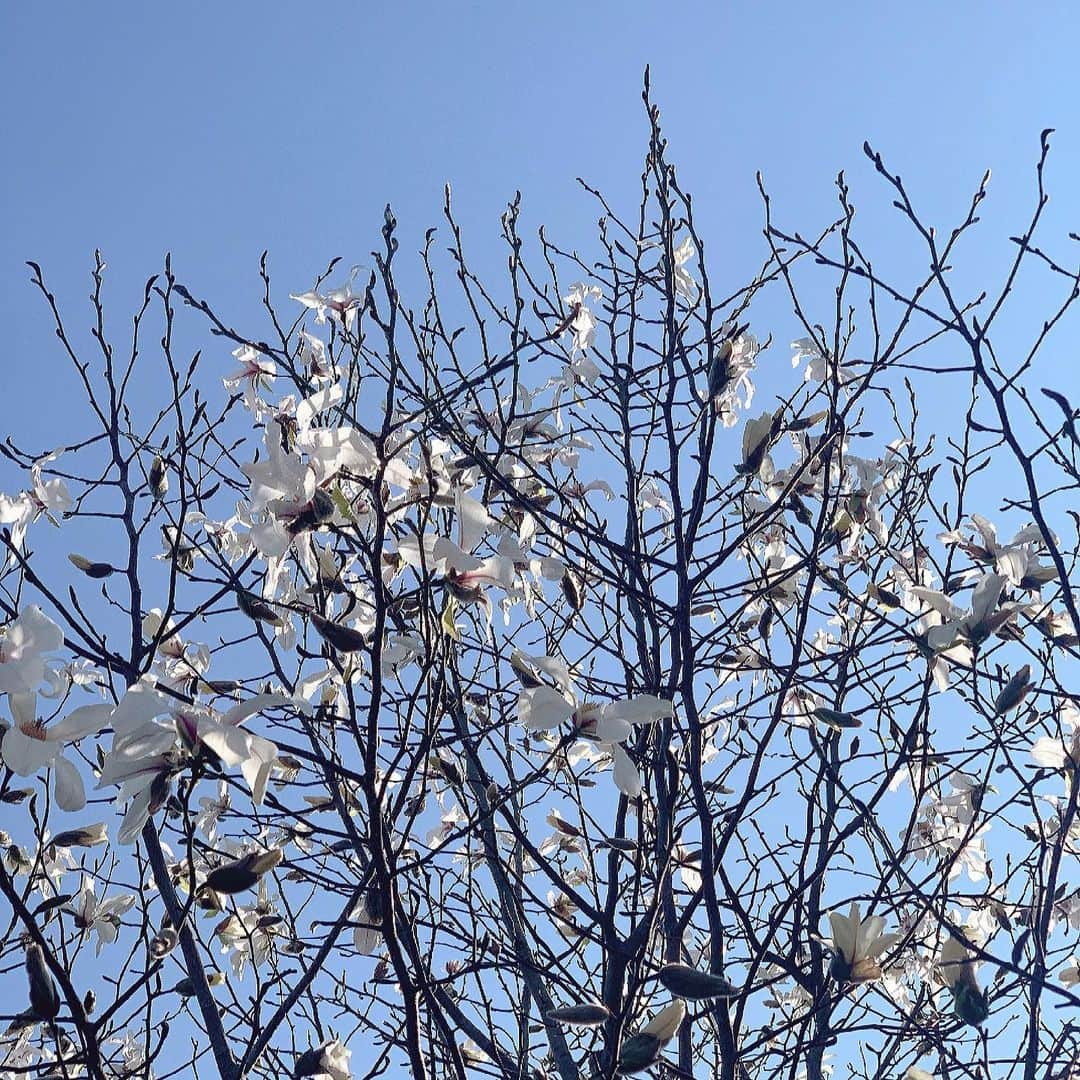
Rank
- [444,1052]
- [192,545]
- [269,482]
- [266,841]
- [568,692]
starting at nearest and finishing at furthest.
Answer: [269,482] < [568,692] < [444,1052] < [192,545] < [266,841]

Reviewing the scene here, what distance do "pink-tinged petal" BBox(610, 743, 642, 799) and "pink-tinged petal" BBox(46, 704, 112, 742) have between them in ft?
2.12

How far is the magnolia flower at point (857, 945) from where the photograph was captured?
159cm

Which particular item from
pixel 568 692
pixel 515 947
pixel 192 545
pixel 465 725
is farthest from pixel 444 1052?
pixel 192 545

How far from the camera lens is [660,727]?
2166 mm

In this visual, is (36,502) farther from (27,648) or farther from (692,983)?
(692,983)

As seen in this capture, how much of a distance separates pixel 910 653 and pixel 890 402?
3.14 feet

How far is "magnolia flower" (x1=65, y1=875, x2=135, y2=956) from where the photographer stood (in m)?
2.45

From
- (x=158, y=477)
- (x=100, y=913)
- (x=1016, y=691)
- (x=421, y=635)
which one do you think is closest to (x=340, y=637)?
(x=421, y=635)

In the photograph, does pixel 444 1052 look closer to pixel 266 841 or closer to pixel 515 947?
pixel 515 947

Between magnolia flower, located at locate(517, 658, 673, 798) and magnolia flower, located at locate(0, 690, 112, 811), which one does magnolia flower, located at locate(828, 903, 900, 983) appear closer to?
magnolia flower, located at locate(517, 658, 673, 798)

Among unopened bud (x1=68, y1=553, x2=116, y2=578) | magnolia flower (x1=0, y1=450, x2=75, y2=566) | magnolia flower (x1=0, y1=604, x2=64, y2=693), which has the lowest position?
magnolia flower (x1=0, y1=604, x2=64, y2=693)

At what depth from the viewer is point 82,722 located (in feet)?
4.10

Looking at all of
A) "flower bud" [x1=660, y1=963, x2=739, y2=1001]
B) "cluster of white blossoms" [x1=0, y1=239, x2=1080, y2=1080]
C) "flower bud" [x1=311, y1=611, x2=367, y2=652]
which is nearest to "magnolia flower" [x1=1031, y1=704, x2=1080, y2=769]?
"cluster of white blossoms" [x1=0, y1=239, x2=1080, y2=1080]

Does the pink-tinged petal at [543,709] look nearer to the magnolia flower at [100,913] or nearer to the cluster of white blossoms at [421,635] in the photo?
the cluster of white blossoms at [421,635]
